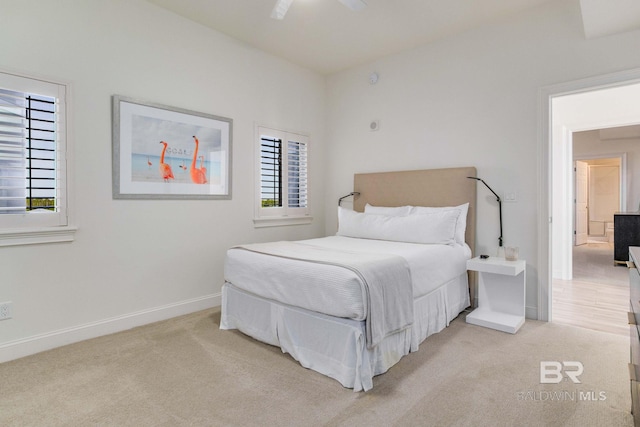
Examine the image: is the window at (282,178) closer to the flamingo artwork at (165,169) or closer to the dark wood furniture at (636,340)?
the flamingo artwork at (165,169)

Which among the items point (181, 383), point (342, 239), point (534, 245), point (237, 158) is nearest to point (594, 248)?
point (534, 245)

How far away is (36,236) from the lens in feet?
8.51

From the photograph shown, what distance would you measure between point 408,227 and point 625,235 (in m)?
4.96

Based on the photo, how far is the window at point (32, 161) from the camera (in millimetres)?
2461

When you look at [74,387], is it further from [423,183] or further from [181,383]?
[423,183]

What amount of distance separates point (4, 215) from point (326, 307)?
2.34 meters

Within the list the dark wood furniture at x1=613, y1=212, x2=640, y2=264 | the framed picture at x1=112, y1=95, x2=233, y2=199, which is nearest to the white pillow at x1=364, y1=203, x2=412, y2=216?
the framed picture at x1=112, y1=95, x2=233, y2=199

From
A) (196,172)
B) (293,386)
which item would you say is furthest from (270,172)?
(293,386)

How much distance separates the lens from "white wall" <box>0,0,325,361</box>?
2596 mm

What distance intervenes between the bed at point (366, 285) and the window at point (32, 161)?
54.2 inches

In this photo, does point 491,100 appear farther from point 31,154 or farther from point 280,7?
point 31,154

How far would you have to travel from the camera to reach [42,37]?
262 centimetres

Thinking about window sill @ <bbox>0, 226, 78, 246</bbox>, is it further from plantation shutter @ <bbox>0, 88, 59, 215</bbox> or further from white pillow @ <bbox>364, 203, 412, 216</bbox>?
white pillow @ <bbox>364, 203, 412, 216</bbox>

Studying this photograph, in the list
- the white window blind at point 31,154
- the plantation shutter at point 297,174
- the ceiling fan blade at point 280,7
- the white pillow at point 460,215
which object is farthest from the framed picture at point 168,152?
the white pillow at point 460,215
